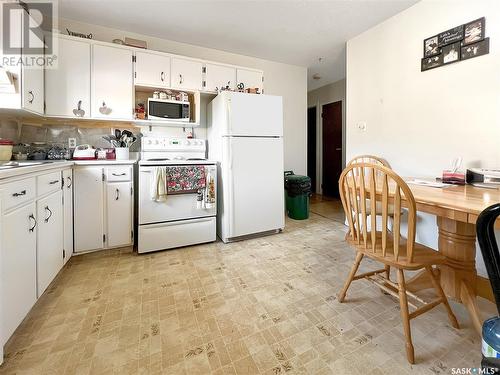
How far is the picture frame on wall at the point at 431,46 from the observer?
6.95 feet

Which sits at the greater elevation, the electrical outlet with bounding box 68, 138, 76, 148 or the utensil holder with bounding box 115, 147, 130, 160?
the electrical outlet with bounding box 68, 138, 76, 148

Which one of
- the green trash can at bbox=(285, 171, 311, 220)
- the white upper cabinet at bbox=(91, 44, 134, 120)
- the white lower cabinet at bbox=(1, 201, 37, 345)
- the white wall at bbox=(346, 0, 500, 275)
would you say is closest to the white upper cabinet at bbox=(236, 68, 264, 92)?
the white wall at bbox=(346, 0, 500, 275)

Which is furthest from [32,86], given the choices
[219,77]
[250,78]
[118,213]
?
[250,78]

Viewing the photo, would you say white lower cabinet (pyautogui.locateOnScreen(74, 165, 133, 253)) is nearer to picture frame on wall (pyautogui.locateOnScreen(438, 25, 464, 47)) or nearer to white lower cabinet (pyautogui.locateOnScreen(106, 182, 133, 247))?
white lower cabinet (pyautogui.locateOnScreen(106, 182, 133, 247))

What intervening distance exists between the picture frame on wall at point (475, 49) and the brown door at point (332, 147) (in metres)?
2.92

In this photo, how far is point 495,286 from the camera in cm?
68

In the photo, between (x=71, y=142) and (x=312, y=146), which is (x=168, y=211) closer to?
(x=71, y=142)

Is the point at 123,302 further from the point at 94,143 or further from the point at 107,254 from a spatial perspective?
the point at 94,143

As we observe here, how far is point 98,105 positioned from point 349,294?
2918mm

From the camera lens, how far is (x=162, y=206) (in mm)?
2402

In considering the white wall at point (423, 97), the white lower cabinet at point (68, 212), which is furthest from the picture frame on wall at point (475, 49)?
the white lower cabinet at point (68, 212)

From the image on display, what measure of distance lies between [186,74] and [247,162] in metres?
1.30

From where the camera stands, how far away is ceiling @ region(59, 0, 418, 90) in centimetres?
230

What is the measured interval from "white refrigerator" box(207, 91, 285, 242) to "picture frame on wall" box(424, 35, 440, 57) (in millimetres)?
1466
